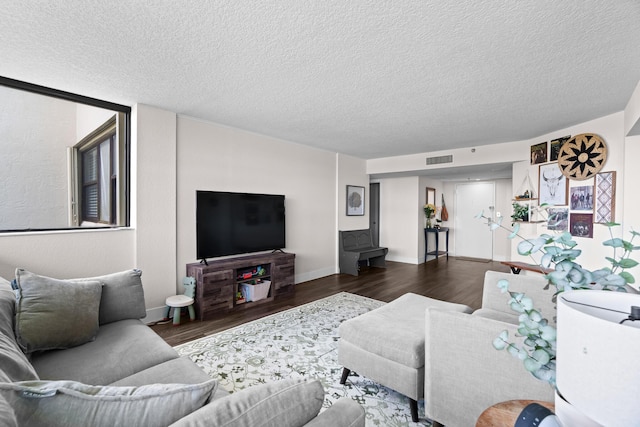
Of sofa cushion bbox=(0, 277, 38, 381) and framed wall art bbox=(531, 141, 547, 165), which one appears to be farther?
framed wall art bbox=(531, 141, 547, 165)

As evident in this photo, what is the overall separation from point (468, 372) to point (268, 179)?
3.68 m

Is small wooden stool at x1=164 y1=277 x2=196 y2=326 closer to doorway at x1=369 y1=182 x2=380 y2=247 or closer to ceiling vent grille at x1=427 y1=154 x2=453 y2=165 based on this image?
ceiling vent grille at x1=427 y1=154 x2=453 y2=165

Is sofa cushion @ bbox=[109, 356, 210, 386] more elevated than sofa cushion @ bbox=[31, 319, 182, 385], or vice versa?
sofa cushion @ bbox=[31, 319, 182, 385]

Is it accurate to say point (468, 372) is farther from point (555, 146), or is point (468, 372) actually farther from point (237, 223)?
point (555, 146)

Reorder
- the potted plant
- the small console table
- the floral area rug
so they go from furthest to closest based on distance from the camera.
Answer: the small console table
the potted plant
the floral area rug

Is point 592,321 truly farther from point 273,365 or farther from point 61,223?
point 61,223

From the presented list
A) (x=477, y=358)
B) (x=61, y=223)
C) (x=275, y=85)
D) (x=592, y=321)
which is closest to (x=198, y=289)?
(x=61, y=223)

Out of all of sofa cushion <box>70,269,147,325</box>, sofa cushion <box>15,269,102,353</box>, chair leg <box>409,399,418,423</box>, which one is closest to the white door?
chair leg <box>409,399,418,423</box>

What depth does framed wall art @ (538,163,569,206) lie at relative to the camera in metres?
3.86

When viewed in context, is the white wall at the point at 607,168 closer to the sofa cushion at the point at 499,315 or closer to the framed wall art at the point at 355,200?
the sofa cushion at the point at 499,315

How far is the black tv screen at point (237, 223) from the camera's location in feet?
12.0

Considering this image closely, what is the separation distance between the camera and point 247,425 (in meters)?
0.72

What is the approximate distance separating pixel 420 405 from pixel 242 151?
361 centimetres

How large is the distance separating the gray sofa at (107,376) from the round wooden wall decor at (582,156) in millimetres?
4269
